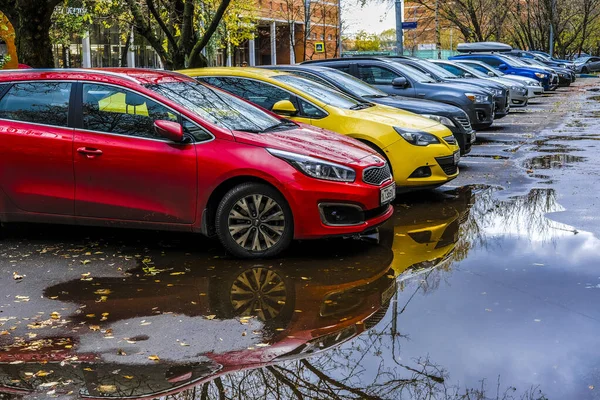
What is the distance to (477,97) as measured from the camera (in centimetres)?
1584

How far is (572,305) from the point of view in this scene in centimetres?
571

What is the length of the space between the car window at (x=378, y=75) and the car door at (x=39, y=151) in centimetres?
805

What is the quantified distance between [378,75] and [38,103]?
823 cm


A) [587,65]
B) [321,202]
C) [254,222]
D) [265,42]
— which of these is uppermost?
[265,42]

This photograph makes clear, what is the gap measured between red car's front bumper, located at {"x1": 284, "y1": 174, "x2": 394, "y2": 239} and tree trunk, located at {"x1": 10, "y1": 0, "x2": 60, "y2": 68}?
7491mm

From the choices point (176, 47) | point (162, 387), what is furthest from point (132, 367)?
point (176, 47)

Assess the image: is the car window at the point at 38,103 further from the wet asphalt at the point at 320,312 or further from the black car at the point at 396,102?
the black car at the point at 396,102

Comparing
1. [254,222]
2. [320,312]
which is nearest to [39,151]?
[254,222]

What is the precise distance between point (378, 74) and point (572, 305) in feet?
31.4

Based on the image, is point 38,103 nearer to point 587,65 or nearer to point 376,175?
point 376,175

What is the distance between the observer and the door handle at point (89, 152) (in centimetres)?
730

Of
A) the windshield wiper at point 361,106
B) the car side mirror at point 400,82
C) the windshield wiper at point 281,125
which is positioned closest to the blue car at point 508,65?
the car side mirror at point 400,82

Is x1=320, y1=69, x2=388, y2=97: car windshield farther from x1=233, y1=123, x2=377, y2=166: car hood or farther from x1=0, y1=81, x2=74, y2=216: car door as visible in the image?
x1=0, y1=81, x2=74, y2=216: car door

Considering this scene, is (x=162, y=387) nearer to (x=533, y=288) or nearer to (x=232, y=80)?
(x=533, y=288)
